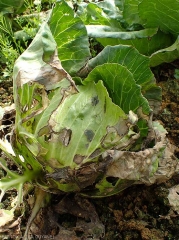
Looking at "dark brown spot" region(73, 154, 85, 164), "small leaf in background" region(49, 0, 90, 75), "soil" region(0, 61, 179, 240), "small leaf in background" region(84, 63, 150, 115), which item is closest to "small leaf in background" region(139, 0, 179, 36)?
"small leaf in background" region(49, 0, 90, 75)

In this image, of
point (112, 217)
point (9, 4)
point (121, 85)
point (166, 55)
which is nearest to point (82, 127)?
point (121, 85)

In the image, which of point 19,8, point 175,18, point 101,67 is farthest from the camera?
point 19,8

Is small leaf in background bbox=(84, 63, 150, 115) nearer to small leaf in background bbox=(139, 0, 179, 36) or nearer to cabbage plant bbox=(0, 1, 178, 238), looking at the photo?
cabbage plant bbox=(0, 1, 178, 238)

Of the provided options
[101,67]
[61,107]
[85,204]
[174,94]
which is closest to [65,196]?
[85,204]

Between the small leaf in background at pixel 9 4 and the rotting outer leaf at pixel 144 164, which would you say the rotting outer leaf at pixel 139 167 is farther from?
the small leaf in background at pixel 9 4

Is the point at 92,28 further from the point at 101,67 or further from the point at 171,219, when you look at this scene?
the point at 171,219
